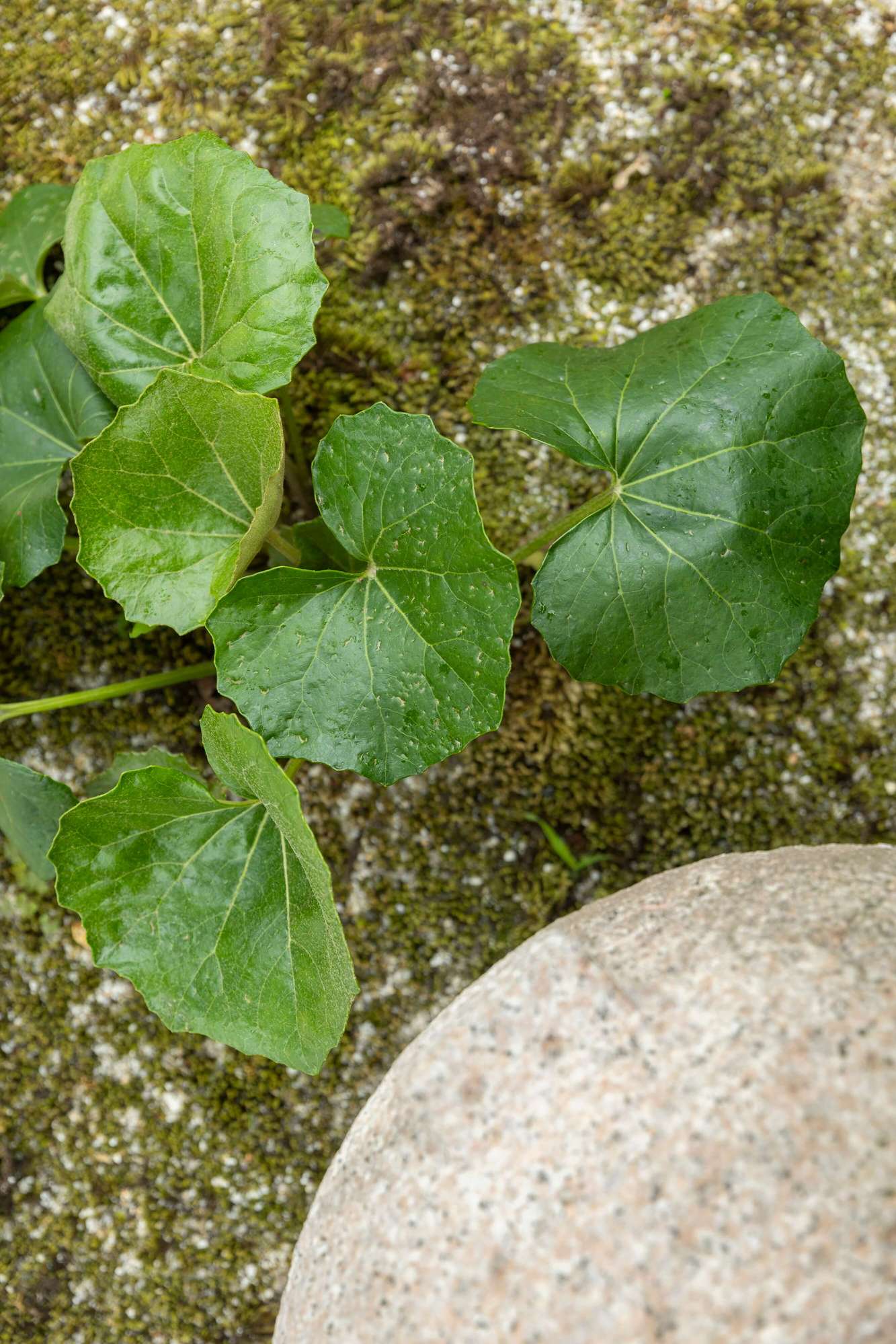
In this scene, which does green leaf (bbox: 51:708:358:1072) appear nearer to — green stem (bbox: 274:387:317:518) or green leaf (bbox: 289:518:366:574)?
green leaf (bbox: 289:518:366:574)

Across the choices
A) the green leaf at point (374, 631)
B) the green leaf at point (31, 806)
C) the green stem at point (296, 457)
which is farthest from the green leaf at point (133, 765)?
the green stem at point (296, 457)

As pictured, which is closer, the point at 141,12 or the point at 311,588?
the point at 311,588

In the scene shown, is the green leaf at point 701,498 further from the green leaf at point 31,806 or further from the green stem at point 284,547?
the green leaf at point 31,806

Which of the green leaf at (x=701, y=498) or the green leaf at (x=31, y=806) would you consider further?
the green leaf at (x=31, y=806)

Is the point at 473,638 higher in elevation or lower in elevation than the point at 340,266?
lower

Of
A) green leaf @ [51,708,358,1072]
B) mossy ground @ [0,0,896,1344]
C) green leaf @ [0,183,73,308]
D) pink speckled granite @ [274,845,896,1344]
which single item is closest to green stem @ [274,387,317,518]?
mossy ground @ [0,0,896,1344]

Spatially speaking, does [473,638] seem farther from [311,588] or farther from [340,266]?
[340,266]

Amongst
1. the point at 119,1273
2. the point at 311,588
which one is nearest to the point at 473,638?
the point at 311,588
